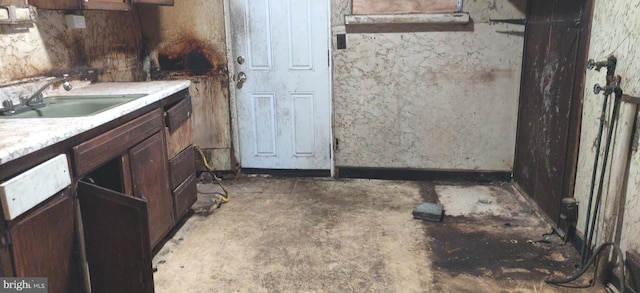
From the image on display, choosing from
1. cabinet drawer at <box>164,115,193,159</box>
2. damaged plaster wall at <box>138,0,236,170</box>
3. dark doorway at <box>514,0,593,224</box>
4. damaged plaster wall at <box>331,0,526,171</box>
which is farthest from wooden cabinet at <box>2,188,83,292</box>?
dark doorway at <box>514,0,593,224</box>

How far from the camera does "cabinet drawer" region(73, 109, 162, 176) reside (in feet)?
6.36

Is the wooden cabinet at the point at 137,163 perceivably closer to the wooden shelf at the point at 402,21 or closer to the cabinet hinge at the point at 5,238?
the cabinet hinge at the point at 5,238

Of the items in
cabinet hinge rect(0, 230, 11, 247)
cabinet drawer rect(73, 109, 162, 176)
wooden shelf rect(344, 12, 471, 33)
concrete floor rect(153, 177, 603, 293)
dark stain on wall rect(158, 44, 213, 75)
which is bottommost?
concrete floor rect(153, 177, 603, 293)

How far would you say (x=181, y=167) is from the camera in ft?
9.91

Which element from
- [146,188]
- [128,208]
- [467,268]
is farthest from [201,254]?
[467,268]

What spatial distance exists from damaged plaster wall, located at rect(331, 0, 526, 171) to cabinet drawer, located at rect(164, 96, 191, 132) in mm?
1251

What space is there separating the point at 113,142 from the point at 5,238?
2.36ft

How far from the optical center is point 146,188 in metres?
2.54

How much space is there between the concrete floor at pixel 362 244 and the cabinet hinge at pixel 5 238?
981mm

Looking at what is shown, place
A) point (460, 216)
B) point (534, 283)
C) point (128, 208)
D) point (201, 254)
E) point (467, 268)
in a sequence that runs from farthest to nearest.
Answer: point (460, 216), point (201, 254), point (467, 268), point (534, 283), point (128, 208)

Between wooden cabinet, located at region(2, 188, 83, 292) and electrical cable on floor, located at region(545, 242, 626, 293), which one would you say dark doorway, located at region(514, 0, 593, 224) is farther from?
wooden cabinet, located at region(2, 188, 83, 292)

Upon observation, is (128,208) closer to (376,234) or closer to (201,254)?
(201,254)

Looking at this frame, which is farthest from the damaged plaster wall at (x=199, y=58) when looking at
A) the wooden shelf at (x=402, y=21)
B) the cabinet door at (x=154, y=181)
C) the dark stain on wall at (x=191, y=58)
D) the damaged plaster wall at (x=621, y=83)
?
the damaged plaster wall at (x=621, y=83)

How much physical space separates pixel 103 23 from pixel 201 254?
177 centimetres
